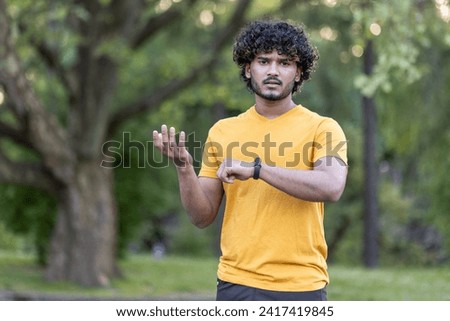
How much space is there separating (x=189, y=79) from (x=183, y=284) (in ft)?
12.4

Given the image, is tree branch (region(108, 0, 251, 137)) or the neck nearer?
the neck

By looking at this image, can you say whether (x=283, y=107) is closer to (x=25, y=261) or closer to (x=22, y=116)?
(x=22, y=116)

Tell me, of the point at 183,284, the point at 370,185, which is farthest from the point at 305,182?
the point at 370,185

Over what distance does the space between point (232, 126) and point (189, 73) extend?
13.0 metres

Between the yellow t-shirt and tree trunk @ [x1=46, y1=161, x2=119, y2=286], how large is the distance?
12.9 metres

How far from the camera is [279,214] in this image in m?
3.31

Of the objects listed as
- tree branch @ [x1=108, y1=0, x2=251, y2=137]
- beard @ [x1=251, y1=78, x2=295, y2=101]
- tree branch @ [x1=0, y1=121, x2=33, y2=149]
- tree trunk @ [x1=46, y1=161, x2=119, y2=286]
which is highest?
tree branch @ [x1=108, y1=0, x2=251, y2=137]

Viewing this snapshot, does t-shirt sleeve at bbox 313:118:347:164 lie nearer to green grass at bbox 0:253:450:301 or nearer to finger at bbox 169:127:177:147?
finger at bbox 169:127:177:147

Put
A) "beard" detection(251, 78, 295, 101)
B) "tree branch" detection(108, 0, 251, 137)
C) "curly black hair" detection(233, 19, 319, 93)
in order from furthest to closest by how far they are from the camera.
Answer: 1. "tree branch" detection(108, 0, 251, 137)
2. "curly black hair" detection(233, 19, 319, 93)
3. "beard" detection(251, 78, 295, 101)

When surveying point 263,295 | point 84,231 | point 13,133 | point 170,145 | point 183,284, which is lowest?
point 183,284

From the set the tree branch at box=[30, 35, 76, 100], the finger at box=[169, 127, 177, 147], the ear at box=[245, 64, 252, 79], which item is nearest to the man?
the finger at box=[169, 127, 177, 147]

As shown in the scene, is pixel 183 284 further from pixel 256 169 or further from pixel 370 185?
pixel 256 169

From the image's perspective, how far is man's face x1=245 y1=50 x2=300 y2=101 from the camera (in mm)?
3439

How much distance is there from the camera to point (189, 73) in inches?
644
